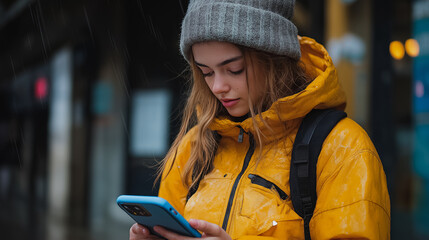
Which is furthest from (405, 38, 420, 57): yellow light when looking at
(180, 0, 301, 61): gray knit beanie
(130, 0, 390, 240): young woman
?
(180, 0, 301, 61): gray knit beanie

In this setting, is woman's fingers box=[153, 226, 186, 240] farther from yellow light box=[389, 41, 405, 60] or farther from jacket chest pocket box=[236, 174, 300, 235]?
yellow light box=[389, 41, 405, 60]

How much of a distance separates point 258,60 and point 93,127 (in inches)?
283

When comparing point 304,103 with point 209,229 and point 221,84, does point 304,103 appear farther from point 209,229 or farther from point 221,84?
point 209,229

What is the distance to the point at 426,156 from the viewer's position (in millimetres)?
4613

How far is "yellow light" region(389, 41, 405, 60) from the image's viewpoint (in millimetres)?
4738

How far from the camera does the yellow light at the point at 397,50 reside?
4.74m

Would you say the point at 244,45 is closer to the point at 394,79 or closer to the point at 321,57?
the point at 321,57

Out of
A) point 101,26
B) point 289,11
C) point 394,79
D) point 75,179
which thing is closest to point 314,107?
point 289,11

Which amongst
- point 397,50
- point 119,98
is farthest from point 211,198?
point 119,98

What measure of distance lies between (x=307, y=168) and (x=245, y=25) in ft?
1.88

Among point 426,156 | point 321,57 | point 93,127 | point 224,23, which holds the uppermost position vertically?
point 224,23

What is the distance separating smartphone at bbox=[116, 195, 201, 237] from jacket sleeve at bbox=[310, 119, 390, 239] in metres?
0.45

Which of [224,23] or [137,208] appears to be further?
[224,23]

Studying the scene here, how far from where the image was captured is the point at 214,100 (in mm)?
1919
